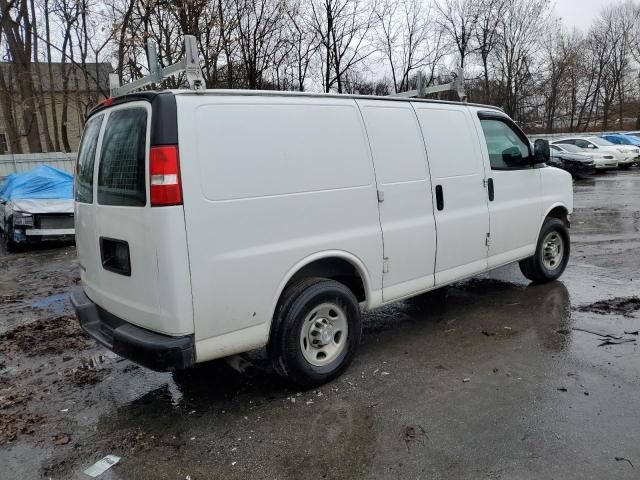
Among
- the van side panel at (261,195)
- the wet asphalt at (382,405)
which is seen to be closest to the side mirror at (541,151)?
the wet asphalt at (382,405)

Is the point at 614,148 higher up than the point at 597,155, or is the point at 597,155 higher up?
the point at 614,148

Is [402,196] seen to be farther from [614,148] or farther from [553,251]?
[614,148]

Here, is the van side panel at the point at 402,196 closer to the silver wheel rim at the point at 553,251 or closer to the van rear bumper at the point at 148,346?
the van rear bumper at the point at 148,346

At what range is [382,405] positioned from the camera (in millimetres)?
3613

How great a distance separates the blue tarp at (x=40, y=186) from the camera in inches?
436

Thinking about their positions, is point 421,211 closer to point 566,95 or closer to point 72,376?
point 72,376

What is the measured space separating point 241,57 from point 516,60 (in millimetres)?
32222

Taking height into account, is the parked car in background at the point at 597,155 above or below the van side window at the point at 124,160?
below

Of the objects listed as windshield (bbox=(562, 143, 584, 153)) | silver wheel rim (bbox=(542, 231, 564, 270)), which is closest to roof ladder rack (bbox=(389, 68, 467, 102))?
silver wheel rim (bbox=(542, 231, 564, 270))

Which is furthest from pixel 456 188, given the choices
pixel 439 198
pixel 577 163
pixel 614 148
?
pixel 614 148

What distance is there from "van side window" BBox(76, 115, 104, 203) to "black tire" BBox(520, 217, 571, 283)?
15.8 ft

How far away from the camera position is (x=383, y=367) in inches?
168

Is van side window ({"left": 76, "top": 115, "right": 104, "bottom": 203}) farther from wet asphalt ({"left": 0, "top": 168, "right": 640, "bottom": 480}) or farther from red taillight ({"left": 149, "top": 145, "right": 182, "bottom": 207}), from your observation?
wet asphalt ({"left": 0, "top": 168, "right": 640, "bottom": 480})

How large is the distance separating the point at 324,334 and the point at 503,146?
3.07m
